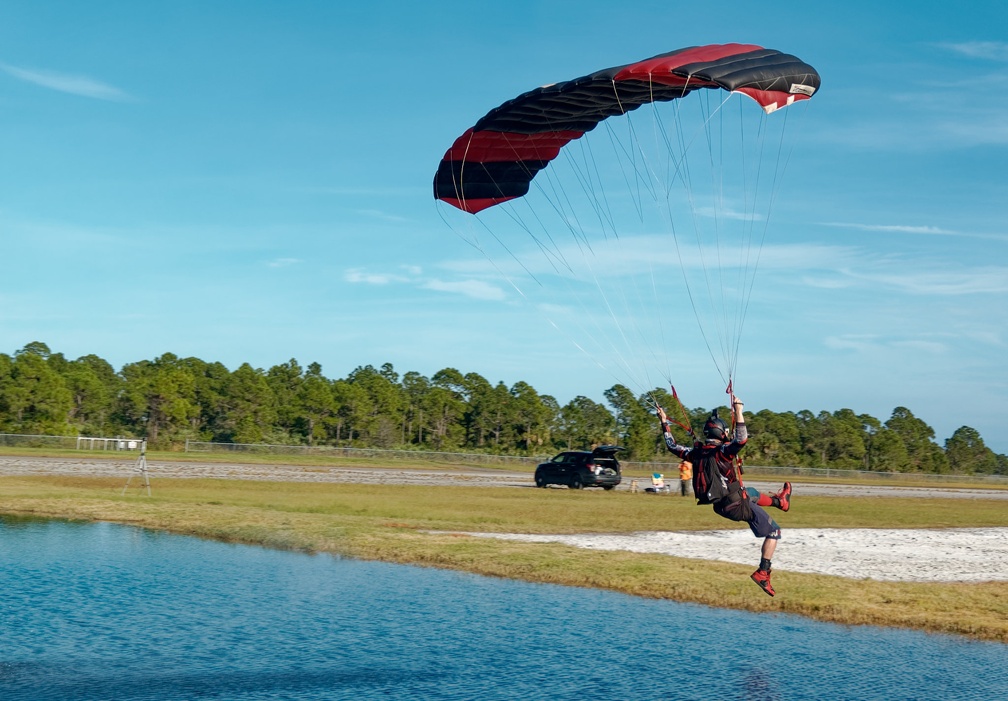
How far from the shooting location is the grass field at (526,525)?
55.4 ft

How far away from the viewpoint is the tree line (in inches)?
3873

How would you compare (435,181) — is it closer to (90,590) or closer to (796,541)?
(90,590)

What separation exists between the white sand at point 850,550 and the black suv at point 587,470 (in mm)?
17437

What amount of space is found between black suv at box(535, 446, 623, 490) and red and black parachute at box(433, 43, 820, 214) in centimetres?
2700

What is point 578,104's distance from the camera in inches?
686

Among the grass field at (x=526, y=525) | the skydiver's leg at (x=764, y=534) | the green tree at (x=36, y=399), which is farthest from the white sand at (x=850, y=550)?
the green tree at (x=36, y=399)

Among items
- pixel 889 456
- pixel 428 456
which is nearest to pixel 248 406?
pixel 428 456

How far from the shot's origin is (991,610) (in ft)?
53.5

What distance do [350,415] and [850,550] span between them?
311ft

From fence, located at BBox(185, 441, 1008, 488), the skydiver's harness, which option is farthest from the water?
fence, located at BBox(185, 441, 1008, 488)

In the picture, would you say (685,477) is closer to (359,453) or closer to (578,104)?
(578,104)

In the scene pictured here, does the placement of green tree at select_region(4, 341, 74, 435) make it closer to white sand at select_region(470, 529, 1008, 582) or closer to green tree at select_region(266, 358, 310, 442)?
green tree at select_region(266, 358, 310, 442)

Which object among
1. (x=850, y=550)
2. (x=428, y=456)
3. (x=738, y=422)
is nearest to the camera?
(x=738, y=422)

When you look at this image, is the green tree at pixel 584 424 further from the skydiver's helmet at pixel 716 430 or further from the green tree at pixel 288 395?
the skydiver's helmet at pixel 716 430
